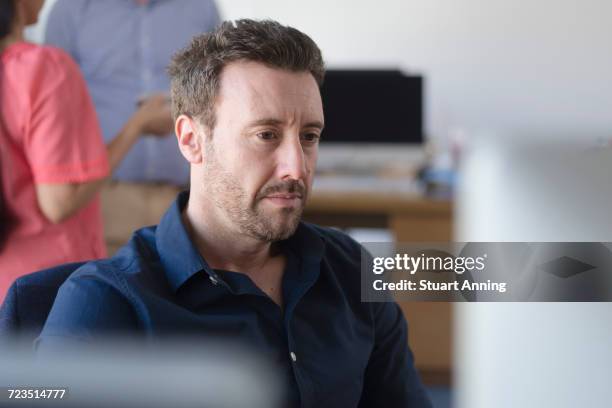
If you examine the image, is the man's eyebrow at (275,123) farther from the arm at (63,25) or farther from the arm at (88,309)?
the arm at (63,25)

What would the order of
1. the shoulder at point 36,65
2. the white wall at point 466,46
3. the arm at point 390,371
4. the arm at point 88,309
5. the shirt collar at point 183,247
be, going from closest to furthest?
the arm at point 88,309 → the shirt collar at point 183,247 → the arm at point 390,371 → the shoulder at point 36,65 → the white wall at point 466,46

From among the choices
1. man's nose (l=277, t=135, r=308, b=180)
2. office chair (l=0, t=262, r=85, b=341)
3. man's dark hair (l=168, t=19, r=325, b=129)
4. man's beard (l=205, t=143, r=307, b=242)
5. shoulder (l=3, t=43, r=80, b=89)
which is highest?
shoulder (l=3, t=43, r=80, b=89)

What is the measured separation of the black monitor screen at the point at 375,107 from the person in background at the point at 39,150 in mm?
1571

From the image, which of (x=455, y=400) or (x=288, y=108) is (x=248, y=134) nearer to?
(x=288, y=108)

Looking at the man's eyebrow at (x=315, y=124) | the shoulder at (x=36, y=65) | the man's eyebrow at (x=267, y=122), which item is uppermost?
the shoulder at (x=36, y=65)

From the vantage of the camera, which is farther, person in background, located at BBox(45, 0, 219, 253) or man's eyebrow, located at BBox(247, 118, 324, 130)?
person in background, located at BBox(45, 0, 219, 253)

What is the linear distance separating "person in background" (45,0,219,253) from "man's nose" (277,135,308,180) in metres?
0.96

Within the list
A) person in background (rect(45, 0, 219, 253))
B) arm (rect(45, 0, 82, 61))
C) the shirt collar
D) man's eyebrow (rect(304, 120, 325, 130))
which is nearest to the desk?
person in background (rect(45, 0, 219, 253))

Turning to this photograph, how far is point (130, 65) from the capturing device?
1930mm

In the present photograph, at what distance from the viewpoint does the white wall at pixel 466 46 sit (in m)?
2.01

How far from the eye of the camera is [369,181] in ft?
8.90

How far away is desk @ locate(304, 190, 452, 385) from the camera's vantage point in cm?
241

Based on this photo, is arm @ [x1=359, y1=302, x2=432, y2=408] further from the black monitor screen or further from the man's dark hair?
the black monitor screen

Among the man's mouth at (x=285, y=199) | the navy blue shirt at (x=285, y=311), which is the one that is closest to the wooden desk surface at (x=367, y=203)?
the navy blue shirt at (x=285, y=311)
